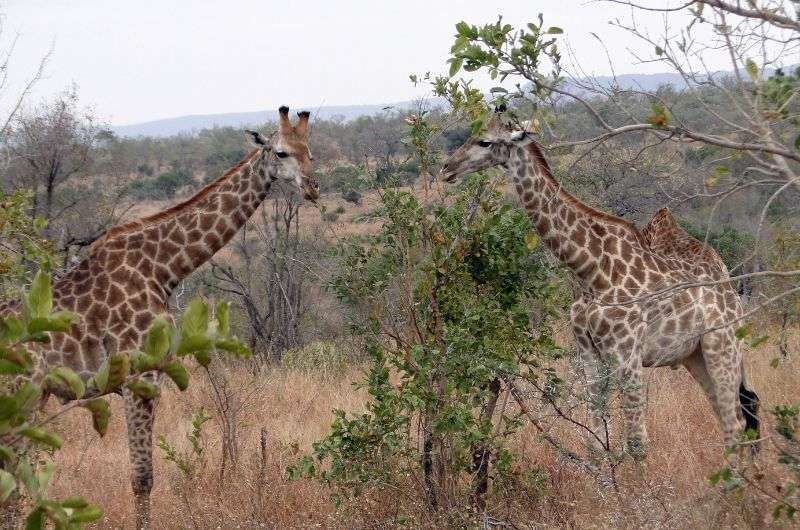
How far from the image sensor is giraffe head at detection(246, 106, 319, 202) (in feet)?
19.2

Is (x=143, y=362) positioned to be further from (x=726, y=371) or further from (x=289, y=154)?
(x=726, y=371)

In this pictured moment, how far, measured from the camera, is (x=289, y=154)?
5898 millimetres

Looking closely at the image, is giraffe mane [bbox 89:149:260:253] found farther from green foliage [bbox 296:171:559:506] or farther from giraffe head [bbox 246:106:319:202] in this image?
green foliage [bbox 296:171:559:506]

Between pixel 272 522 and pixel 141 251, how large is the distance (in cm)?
176

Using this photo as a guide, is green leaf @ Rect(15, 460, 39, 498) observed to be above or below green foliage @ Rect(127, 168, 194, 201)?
above

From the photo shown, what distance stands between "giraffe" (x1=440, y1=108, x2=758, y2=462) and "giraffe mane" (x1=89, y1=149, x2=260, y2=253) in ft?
4.35

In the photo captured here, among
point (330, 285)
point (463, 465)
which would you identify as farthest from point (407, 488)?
point (330, 285)

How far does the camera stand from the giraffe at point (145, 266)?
17.6 ft

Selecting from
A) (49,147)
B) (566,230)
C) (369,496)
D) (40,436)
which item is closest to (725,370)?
(566,230)

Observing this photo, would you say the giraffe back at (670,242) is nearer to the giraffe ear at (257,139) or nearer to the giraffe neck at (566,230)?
the giraffe neck at (566,230)

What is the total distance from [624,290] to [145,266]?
2.90 metres

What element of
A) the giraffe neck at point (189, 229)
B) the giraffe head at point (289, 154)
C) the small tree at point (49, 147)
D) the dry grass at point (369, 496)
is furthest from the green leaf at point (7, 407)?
the small tree at point (49, 147)

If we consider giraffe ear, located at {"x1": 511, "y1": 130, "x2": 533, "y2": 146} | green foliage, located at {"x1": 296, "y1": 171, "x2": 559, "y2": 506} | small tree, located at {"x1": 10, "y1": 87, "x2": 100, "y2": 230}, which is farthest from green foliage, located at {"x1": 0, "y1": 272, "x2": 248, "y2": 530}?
small tree, located at {"x1": 10, "y1": 87, "x2": 100, "y2": 230}

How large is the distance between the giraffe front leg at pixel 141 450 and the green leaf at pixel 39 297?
12.9 ft
